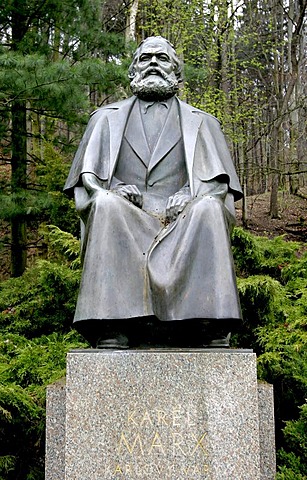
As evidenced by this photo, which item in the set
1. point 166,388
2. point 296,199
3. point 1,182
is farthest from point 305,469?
point 296,199

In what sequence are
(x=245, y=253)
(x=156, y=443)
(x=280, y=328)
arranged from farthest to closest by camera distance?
(x=245, y=253) < (x=280, y=328) < (x=156, y=443)

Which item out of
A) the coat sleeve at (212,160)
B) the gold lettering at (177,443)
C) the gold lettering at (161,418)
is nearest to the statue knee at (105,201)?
the coat sleeve at (212,160)

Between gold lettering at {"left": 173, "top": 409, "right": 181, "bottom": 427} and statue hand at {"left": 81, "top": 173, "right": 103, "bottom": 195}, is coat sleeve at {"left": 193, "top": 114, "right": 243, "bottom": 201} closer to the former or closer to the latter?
statue hand at {"left": 81, "top": 173, "right": 103, "bottom": 195}

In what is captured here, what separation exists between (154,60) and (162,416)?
7.08ft

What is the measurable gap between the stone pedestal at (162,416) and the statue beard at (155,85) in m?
1.70

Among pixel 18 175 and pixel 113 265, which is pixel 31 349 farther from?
pixel 18 175

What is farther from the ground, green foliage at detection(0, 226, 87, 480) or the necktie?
the necktie

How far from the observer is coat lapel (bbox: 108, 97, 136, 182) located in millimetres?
3695

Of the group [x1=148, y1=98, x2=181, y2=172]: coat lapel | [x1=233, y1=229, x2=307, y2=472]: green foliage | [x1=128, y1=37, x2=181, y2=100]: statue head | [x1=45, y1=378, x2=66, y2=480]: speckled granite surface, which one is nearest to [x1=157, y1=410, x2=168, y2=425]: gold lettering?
[x1=45, y1=378, x2=66, y2=480]: speckled granite surface

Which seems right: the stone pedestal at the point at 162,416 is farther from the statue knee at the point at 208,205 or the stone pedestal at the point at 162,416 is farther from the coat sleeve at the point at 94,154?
the coat sleeve at the point at 94,154

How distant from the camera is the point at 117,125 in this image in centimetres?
382

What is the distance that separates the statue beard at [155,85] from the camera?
3896mm

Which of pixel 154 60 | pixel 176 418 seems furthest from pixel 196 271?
pixel 154 60

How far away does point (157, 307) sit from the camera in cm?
313
